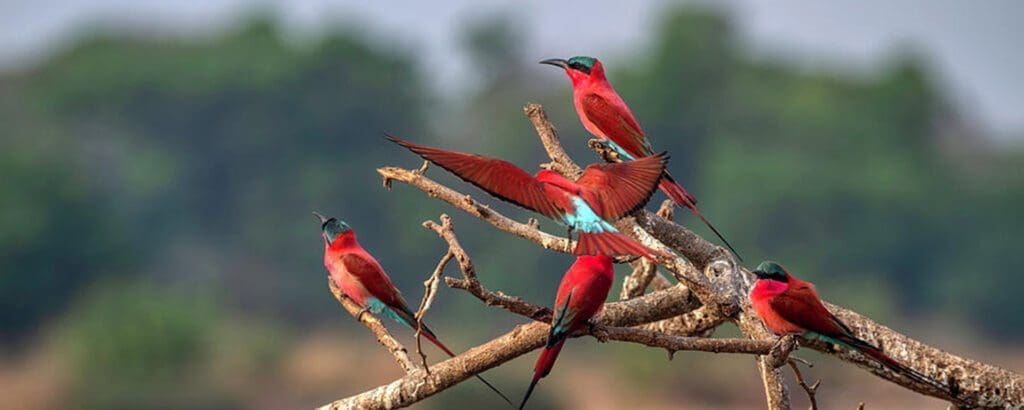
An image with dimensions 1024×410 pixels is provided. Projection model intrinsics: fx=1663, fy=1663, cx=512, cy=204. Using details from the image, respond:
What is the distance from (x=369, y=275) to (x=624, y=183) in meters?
A: 1.26

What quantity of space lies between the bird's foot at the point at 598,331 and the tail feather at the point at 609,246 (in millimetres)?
184

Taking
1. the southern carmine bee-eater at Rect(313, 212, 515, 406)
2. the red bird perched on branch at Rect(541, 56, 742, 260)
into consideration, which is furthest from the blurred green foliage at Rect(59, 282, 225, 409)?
the red bird perched on branch at Rect(541, 56, 742, 260)

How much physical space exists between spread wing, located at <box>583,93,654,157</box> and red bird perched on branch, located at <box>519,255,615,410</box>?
1.08 metres

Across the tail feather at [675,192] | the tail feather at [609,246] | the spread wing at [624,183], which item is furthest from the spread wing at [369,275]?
the tail feather at [609,246]

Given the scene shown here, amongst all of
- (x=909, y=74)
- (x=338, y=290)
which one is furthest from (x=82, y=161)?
(x=338, y=290)

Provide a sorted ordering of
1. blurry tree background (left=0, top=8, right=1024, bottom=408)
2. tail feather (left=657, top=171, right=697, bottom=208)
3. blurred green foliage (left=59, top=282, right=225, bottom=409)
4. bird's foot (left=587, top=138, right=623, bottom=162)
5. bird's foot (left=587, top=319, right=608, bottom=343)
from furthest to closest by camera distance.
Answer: blurry tree background (left=0, top=8, right=1024, bottom=408), blurred green foliage (left=59, top=282, right=225, bottom=409), bird's foot (left=587, top=138, right=623, bottom=162), tail feather (left=657, top=171, right=697, bottom=208), bird's foot (left=587, top=319, right=608, bottom=343)

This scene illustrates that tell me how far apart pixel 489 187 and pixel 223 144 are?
135 ft

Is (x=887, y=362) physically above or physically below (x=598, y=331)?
below

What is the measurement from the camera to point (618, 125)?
5141mm

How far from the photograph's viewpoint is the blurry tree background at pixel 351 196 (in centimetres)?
3406

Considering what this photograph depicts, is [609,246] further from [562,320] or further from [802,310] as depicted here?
[802,310]

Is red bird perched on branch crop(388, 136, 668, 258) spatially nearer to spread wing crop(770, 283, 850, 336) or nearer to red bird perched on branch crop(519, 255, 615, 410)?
red bird perched on branch crop(519, 255, 615, 410)

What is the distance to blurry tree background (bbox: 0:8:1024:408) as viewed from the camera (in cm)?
3406

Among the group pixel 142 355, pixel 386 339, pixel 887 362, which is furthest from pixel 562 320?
pixel 142 355
